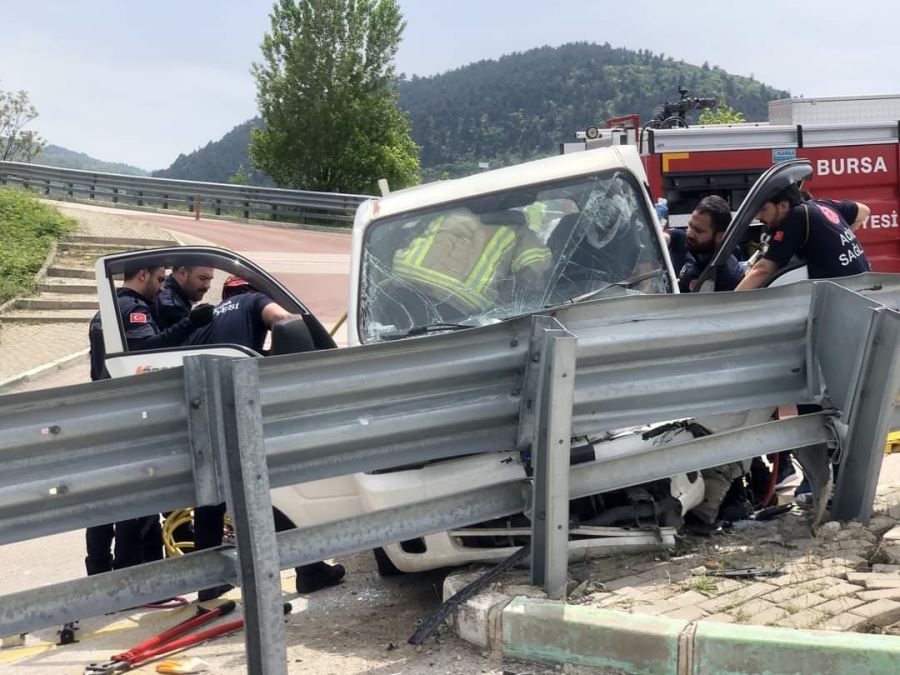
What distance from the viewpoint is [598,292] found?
505 cm

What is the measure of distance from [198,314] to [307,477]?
79.0 inches

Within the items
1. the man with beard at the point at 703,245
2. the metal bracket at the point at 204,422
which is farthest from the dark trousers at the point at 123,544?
the man with beard at the point at 703,245

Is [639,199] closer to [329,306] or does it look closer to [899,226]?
[899,226]

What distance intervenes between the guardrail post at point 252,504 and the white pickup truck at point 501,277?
121 centimetres

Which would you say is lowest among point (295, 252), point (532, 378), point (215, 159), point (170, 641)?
point (170, 641)

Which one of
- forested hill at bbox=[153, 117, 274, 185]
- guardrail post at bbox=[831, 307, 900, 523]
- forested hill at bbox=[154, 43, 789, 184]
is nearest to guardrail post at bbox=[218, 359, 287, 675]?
guardrail post at bbox=[831, 307, 900, 523]

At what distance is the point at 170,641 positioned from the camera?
440 centimetres

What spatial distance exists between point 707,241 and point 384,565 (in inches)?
112

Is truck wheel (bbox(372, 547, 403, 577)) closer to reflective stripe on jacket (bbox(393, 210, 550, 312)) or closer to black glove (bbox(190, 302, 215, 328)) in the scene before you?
reflective stripe on jacket (bbox(393, 210, 550, 312))

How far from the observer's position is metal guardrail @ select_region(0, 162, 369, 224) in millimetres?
29750

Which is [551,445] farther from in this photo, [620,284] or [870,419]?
[620,284]

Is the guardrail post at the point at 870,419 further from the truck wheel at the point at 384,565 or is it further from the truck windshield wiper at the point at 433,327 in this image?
the truck wheel at the point at 384,565

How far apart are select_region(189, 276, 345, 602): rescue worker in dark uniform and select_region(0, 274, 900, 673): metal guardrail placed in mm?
1555

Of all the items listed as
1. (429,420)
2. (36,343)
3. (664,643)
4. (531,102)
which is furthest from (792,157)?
(531,102)
